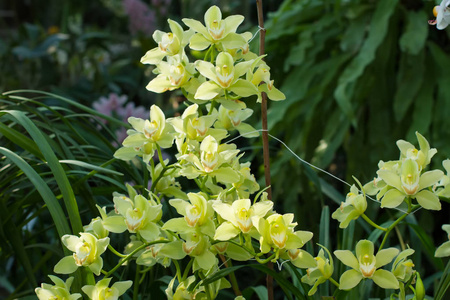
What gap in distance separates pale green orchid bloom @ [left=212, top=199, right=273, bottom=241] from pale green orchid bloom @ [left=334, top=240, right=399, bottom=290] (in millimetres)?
96

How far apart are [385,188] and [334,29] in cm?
125

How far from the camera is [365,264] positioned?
23.6 inches

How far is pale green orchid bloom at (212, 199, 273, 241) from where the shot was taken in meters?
0.57

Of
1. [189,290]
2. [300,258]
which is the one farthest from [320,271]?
[189,290]

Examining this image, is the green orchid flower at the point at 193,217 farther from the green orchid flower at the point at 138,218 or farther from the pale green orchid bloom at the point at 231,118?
the pale green orchid bloom at the point at 231,118

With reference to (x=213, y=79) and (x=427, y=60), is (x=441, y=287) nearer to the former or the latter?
(x=213, y=79)

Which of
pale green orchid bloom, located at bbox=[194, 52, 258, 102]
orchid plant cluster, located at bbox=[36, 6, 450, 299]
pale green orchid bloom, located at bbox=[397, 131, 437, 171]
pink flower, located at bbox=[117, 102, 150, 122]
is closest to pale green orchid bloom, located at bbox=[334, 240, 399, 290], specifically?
orchid plant cluster, located at bbox=[36, 6, 450, 299]

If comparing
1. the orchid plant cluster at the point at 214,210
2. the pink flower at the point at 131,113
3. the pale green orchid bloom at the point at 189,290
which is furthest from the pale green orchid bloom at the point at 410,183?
the pink flower at the point at 131,113

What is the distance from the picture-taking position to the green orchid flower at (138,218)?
593 millimetres

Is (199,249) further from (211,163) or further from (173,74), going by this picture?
(173,74)

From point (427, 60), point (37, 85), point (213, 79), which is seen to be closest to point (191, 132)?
point (213, 79)

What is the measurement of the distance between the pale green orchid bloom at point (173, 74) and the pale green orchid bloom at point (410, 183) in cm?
24

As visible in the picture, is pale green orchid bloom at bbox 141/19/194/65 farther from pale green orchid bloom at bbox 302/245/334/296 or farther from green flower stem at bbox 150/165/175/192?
Result: pale green orchid bloom at bbox 302/245/334/296

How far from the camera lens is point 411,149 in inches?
25.2
